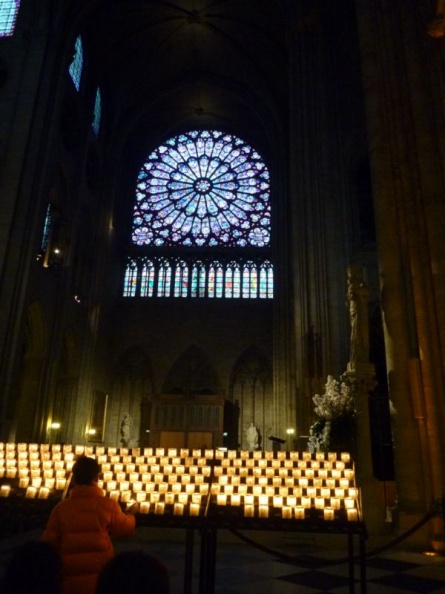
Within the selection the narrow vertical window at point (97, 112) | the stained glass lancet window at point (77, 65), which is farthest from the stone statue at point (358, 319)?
the narrow vertical window at point (97, 112)

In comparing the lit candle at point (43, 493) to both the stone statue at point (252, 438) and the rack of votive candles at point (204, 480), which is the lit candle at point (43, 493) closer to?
the rack of votive candles at point (204, 480)

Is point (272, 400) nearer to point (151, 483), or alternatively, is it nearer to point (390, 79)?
point (390, 79)

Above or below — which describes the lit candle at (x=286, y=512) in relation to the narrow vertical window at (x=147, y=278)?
below

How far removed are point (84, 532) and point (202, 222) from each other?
23.3 metres

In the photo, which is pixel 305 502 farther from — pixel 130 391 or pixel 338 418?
pixel 130 391

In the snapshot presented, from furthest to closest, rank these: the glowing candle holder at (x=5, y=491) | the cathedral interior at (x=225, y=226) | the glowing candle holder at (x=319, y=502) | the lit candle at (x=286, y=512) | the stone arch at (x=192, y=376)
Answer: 1. the stone arch at (x=192, y=376)
2. the cathedral interior at (x=225, y=226)
3. the glowing candle holder at (x=5, y=491)
4. the glowing candle holder at (x=319, y=502)
5. the lit candle at (x=286, y=512)

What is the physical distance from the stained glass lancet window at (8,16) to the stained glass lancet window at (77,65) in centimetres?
263

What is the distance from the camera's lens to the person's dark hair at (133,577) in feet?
4.40

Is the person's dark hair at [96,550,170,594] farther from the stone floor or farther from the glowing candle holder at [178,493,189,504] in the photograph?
the glowing candle holder at [178,493,189,504]

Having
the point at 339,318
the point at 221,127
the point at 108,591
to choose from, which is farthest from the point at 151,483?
the point at 221,127

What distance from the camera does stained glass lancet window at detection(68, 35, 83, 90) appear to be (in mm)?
18878

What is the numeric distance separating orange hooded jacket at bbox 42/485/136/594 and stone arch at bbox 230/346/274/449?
63.1 feet

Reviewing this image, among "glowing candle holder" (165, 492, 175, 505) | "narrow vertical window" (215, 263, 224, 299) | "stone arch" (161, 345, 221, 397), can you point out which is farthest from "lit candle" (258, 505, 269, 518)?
"narrow vertical window" (215, 263, 224, 299)

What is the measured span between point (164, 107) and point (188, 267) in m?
9.02
